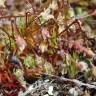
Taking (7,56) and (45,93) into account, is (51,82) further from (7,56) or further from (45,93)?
(7,56)

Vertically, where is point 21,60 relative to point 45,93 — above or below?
above

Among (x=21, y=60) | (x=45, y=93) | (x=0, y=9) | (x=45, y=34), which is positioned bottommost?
(x=45, y=93)

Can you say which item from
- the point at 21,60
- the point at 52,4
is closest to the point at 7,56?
the point at 21,60

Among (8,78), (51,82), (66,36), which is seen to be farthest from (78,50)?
(8,78)

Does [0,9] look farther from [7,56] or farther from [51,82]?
[51,82]

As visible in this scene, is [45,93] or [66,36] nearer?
[45,93]

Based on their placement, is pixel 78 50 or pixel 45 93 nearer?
pixel 45 93

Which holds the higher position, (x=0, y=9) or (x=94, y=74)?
(x=0, y=9)

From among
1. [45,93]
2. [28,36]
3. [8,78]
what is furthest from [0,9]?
[45,93]

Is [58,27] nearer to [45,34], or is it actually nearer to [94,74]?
[45,34]
